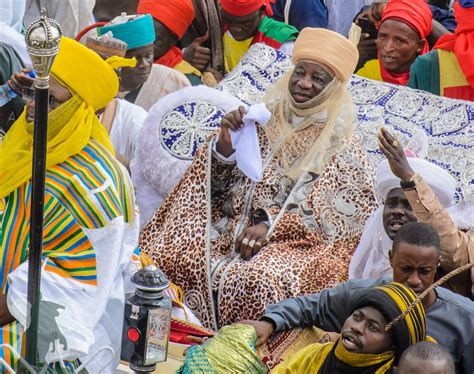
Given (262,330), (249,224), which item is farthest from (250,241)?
(262,330)

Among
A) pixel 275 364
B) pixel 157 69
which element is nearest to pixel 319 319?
pixel 275 364

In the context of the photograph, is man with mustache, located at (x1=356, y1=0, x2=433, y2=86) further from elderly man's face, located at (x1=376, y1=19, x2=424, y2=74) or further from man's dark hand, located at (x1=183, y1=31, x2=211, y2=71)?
man's dark hand, located at (x1=183, y1=31, x2=211, y2=71)

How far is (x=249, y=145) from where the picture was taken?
705 cm

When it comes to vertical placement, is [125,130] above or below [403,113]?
below

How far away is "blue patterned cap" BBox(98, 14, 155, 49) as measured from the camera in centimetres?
793

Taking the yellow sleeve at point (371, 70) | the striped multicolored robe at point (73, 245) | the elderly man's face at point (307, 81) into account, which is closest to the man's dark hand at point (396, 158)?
the elderly man's face at point (307, 81)

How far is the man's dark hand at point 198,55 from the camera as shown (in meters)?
9.66

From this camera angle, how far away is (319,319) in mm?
5738

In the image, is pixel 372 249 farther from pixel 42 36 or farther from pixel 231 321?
pixel 42 36

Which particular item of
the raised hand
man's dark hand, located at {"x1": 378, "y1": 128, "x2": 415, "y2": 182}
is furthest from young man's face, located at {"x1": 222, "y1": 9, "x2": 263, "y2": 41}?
man's dark hand, located at {"x1": 378, "y1": 128, "x2": 415, "y2": 182}

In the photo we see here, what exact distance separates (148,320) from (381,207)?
1.89m

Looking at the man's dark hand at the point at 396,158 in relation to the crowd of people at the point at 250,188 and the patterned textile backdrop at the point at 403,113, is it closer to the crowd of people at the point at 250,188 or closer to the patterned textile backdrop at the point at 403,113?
the crowd of people at the point at 250,188

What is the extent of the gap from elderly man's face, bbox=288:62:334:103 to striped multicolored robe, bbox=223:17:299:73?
2.02 m

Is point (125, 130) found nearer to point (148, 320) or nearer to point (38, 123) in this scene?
point (148, 320)
